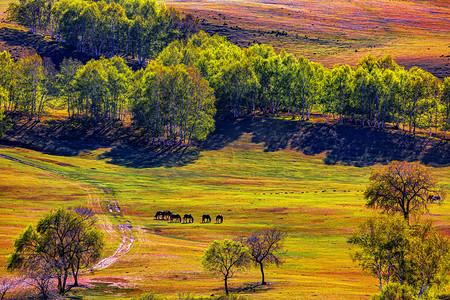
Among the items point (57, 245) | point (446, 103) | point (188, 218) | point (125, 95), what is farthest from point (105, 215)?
point (446, 103)

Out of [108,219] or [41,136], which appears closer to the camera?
[108,219]

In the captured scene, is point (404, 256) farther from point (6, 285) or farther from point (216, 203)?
point (216, 203)

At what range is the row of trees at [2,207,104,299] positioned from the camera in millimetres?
44156

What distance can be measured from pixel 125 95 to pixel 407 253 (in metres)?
127

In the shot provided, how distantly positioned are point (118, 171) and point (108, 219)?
4336 cm

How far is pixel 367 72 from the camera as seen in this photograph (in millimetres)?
154750

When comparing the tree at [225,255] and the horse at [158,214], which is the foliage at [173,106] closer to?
the horse at [158,214]

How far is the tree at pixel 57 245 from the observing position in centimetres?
4453

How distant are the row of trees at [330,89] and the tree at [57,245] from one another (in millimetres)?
112942

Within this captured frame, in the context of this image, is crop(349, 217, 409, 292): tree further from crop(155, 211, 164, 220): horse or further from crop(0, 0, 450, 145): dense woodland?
crop(0, 0, 450, 145): dense woodland

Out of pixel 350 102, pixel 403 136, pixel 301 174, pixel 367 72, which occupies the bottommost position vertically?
pixel 301 174

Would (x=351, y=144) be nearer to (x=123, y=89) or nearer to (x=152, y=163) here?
(x=152, y=163)

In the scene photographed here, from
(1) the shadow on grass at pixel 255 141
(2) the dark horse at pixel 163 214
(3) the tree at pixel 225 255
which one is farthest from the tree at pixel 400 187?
(1) the shadow on grass at pixel 255 141

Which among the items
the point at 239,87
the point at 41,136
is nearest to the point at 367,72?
the point at 239,87
